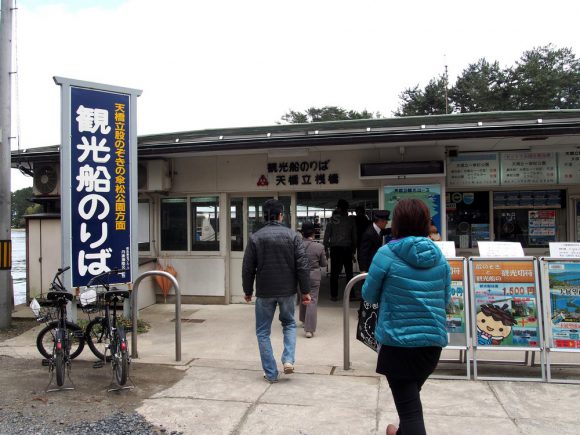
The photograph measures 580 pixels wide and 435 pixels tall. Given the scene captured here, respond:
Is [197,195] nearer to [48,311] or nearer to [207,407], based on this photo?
[48,311]

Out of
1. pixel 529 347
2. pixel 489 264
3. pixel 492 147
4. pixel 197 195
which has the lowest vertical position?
pixel 529 347

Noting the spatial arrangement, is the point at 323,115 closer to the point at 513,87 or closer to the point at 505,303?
the point at 513,87

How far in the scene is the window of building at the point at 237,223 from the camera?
9.31 metres

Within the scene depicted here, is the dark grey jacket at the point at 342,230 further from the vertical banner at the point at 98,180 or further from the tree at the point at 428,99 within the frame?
the tree at the point at 428,99

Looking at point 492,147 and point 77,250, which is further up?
point 492,147

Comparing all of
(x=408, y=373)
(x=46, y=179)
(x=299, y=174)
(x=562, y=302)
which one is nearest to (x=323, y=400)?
(x=408, y=373)

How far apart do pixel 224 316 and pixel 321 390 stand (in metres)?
3.87

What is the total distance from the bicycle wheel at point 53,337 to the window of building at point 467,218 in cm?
640

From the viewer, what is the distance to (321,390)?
15.1ft

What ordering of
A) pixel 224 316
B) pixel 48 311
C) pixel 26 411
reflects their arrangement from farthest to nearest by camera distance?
pixel 224 316 → pixel 48 311 → pixel 26 411

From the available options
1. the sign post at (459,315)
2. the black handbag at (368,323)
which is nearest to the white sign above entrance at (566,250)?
the sign post at (459,315)

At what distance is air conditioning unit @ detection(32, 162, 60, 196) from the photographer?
31.6ft

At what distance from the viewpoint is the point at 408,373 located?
2756 millimetres

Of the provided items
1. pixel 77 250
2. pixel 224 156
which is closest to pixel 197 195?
pixel 224 156
